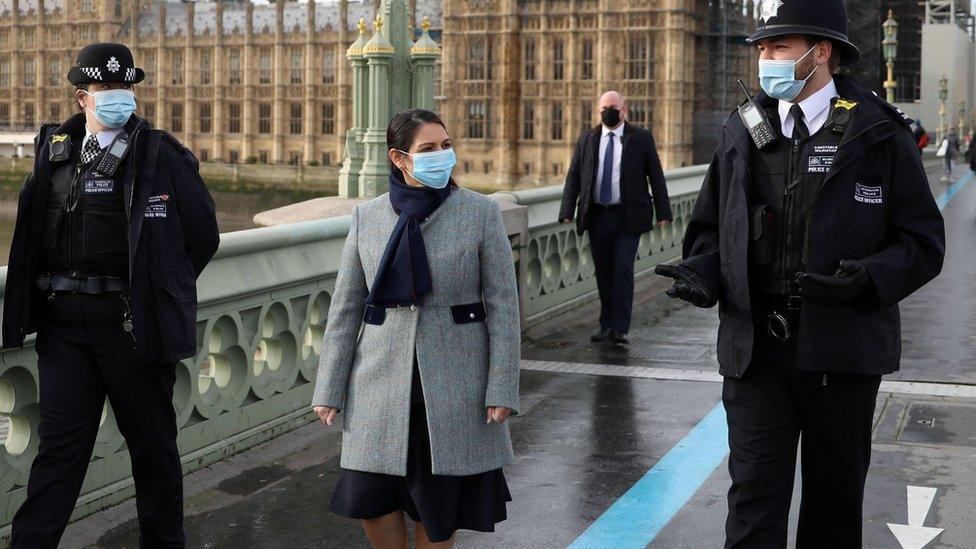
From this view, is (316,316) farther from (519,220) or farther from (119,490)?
(519,220)

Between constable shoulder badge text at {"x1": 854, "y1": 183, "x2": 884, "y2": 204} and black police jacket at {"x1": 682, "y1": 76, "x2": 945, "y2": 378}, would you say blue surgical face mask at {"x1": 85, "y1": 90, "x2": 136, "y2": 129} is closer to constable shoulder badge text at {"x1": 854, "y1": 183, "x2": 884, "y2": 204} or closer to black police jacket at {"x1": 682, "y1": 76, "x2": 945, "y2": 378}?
black police jacket at {"x1": 682, "y1": 76, "x2": 945, "y2": 378}

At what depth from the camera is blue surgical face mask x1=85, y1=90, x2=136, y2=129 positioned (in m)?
4.36

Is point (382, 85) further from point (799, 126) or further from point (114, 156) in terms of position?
point (799, 126)

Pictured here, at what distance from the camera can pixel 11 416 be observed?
5113 millimetres

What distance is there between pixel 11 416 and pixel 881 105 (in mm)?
3206

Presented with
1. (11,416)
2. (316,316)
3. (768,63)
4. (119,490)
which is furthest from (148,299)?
(316,316)

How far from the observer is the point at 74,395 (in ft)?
14.1

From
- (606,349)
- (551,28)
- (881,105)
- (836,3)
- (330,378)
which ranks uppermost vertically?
(551,28)

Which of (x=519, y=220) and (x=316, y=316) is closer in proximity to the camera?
(x=316, y=316)

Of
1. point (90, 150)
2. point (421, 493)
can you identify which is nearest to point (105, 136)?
point (90, 150)

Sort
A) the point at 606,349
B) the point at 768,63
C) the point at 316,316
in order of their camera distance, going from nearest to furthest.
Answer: the point at 768,63 → the point at 316,316 → the point at 606,349

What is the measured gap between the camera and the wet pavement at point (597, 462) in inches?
204

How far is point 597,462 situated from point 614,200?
365 centimetres

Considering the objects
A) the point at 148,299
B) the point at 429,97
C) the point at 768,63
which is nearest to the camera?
the point at 768,63
